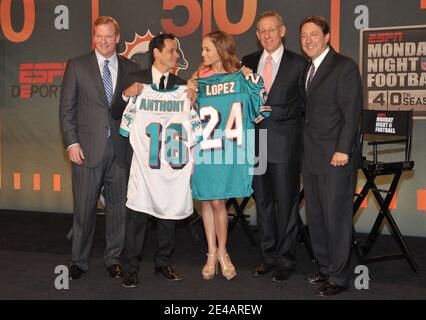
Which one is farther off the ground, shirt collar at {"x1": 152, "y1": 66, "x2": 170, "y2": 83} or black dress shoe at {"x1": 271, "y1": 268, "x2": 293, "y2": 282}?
shirt collar at {"x1": 152, "y1": 66, "x2": 170, "y2": 83}

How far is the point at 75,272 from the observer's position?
423 cm

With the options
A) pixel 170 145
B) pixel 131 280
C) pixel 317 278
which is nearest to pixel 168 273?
pixel 131 280

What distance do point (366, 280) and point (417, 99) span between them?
7.71ft

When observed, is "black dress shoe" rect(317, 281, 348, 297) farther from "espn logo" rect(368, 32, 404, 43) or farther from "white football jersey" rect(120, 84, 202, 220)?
"espn logo" rect(368, 32, 404, 43)

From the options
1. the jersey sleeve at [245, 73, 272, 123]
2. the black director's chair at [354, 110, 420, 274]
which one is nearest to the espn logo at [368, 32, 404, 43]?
the black director's chair at [354, 110, 420, 274]

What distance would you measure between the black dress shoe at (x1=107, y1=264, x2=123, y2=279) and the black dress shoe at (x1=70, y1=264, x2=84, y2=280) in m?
0.20

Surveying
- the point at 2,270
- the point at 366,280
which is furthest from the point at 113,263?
the point at 366,280

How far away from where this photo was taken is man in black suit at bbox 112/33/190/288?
3982 millimetres

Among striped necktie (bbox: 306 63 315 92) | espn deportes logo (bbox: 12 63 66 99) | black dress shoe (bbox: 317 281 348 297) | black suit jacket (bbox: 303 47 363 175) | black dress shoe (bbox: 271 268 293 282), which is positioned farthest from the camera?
espn deportes logo (bbox: 12 63 66 99)

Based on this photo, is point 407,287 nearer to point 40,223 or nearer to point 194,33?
point 194,33

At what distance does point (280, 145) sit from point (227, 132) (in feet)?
1.30

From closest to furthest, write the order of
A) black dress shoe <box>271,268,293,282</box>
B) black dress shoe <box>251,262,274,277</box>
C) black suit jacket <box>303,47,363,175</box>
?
1. black suit jacket <box>303,47,363,175</box>
2. black dress shoe <box>271,268,293,282</box>
3. black dress shoe <box>251,262,274,277</box>

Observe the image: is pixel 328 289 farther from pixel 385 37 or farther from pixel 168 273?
→ pixel 385 37

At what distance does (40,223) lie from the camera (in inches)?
259
